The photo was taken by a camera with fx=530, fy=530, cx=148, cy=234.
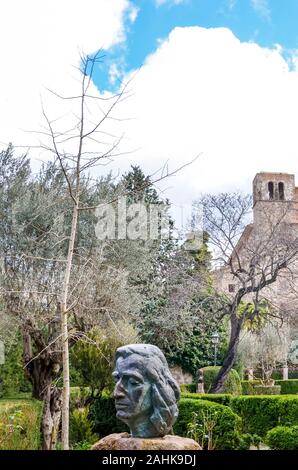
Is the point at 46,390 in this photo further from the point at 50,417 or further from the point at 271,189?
the point at 271,189

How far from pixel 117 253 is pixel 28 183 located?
3.07 metres

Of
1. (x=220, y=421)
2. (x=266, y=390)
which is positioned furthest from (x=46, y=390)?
(x=266, y=390)

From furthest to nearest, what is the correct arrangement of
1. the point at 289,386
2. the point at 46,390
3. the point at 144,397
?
1. the point at 289,386
2. the point at 46,390
3. the point at 144,397

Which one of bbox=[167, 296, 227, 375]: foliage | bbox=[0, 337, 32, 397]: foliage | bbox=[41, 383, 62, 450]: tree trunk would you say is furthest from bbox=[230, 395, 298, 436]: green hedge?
bbox=[167, 296, 227, 375]: foliage

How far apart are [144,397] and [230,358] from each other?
11.0 m

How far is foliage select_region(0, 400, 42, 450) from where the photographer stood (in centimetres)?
822

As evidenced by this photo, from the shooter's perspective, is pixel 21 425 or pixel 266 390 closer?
pixel 21 425

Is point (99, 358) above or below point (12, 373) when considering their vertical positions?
above

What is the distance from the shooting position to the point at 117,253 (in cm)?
1454

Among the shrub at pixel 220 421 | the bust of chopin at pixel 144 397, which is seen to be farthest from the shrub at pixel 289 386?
the bust of chopin at pixel 144 397

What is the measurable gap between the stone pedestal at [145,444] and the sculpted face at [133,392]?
0.60 ft

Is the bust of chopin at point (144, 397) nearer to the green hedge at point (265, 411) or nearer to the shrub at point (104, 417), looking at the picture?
the green hedge at point (265, 411)

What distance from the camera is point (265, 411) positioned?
1244cm

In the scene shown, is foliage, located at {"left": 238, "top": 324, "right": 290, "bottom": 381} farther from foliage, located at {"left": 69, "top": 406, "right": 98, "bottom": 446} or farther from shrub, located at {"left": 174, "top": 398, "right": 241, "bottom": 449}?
shrub, located at {"left": 174, "top": 398, "right": 241, "bottom": 449}
